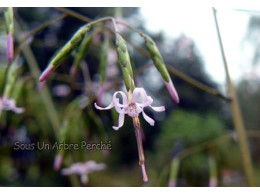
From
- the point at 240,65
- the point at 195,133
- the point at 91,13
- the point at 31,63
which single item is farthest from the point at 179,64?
the point at 31,63

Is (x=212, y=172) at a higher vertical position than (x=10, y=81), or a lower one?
lower

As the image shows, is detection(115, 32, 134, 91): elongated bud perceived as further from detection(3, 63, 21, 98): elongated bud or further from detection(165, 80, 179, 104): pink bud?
detection(3, 63, 21, 98): elongated bud

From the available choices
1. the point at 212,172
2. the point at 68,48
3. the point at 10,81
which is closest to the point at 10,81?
the point at 10,81

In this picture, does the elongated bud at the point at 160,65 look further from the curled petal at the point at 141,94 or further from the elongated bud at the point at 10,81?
the elongated bud at the point at 10,81

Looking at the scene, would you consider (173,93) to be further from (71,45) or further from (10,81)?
(10,81)

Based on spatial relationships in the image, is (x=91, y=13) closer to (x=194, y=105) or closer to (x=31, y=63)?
(x=194, y=105)

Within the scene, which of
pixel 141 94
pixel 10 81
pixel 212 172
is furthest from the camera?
pixel 212 172

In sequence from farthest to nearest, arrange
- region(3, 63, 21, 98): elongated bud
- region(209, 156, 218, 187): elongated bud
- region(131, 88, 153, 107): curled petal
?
region(209, 156, 218, 187): elongated bud < region(3, 63, 21, 98): elongated bud < region(131, 88, 153, 107): curled petal

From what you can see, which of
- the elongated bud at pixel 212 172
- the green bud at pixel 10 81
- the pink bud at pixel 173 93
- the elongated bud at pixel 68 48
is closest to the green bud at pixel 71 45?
the elongated bud at pixel 68 48

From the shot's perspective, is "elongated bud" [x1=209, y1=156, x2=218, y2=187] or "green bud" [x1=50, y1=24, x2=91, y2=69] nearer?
"green bud" [x1=50, y1=24, x2=91, y2=69]

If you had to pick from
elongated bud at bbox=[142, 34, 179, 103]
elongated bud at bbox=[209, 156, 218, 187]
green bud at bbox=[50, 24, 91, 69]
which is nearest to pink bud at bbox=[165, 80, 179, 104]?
elongated bud at bbox=[142, 34, 179, 103]

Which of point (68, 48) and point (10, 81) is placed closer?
point (68, 48)

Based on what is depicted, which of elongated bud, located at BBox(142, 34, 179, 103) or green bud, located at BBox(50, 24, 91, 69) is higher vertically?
green bud, located at BBox(50, 24, 91, 69)
